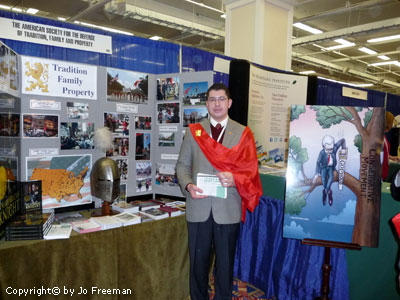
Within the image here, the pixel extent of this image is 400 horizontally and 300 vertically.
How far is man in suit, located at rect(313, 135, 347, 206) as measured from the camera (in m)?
1.71

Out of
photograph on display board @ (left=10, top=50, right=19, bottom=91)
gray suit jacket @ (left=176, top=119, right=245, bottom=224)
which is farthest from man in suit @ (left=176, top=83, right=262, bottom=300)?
photograph on display board @ (left=10, top=50, right=19, bottom=91)

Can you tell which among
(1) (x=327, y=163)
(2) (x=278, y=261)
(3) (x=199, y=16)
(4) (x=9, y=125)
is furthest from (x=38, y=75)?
(3) (x=199, y=16)

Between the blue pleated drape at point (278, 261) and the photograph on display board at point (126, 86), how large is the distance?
139 cm

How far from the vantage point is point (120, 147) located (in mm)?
2338

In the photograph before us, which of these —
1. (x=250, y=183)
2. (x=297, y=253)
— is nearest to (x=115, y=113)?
(x=250, y=183)

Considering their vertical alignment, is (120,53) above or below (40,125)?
above

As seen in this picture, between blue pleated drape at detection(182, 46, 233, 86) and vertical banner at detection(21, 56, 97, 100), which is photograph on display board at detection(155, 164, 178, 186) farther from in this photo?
blue pleated drape at detection(182, 46, 233, 86)

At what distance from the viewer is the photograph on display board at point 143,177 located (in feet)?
8.12

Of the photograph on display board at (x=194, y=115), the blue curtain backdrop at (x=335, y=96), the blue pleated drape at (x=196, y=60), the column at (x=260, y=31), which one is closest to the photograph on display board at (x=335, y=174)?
the photograph on display board at (x=194, y=115)

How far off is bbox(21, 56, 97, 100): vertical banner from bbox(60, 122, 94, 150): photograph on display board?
8.1 inches

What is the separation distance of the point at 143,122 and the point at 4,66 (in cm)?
111

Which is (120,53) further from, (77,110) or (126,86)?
(77,110)

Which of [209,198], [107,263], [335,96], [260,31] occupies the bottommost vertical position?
[107,263]

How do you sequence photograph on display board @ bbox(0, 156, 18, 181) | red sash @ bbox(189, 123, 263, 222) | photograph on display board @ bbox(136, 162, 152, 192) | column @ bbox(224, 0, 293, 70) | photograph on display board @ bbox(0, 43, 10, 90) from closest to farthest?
photograph on display board @ bbox(0, 43, 10, 90)
photograph on display board @ bbox(0, 156, 18, 181)
red sash @ bbox(189, 123, 263, 222)
photograph on display board @ bbox(136, 162, 152, 192)
column @ bbox(224, 0, 293, 70)
